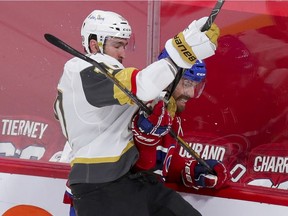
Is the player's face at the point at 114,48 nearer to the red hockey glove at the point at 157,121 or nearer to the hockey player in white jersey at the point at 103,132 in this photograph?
the hockey player in white jersey at the point at 103,132

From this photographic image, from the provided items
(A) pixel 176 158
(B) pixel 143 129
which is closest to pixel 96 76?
(B) pixel 143 129

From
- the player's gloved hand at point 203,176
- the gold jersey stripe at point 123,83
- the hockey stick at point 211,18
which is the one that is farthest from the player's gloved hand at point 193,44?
the player's gloved hand at point 203,176

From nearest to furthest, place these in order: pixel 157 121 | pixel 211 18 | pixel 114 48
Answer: pixel 211 18
pixel 157 121
pixel 114 48

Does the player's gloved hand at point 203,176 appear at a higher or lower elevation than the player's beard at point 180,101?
lower

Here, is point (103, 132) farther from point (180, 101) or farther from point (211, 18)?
point (211, 18)

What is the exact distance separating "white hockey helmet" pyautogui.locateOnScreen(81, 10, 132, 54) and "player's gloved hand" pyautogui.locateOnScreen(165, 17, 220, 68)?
1.04ft

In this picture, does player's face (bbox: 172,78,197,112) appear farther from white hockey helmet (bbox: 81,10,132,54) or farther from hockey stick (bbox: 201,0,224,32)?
hockey stick (bbox: 201,0,224,32)

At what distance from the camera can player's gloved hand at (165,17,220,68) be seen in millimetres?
1788

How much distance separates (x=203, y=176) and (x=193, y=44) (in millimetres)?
591

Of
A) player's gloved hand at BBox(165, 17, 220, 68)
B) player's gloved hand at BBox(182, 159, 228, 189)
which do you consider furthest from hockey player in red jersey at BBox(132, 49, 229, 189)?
player's gloved hand at BBox(165, 17, 220, 68)

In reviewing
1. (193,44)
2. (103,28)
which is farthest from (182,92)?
(193,44)

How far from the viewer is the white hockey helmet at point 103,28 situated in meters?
2.12

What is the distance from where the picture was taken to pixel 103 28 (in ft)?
6.98

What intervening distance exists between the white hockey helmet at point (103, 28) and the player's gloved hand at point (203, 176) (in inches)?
17.4
